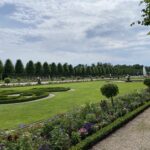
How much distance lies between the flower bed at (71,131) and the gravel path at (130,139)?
26 cm

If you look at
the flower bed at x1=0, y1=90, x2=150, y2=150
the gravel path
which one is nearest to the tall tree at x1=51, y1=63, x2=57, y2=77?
the flower bed at x1=0, y1=90, x2=150, y2=150

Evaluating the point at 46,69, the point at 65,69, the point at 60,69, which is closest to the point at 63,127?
the point at 46,69

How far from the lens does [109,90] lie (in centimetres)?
1614

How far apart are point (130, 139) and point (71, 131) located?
6.44ft

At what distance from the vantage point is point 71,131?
981cm

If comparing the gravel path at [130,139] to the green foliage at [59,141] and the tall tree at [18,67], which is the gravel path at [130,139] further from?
the tall tree at [18,67]

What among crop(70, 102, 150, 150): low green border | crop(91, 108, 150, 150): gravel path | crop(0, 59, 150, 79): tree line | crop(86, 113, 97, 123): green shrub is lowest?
crop(91, 108, 150, 150): gravel path

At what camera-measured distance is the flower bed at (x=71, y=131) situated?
25.4ft

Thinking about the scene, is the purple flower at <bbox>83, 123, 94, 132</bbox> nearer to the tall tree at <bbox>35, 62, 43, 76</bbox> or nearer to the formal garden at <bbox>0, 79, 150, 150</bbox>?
the formal garden at <bbox>0, 79, 150, 150</bbox>

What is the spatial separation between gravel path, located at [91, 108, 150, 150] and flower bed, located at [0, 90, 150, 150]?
261 mm

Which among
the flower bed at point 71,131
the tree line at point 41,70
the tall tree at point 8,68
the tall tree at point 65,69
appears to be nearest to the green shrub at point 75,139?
the flower bed at point 71,131

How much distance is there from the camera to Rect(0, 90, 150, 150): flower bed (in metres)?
7.75

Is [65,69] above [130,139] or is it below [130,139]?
above

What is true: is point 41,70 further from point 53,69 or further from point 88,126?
point 88,126
